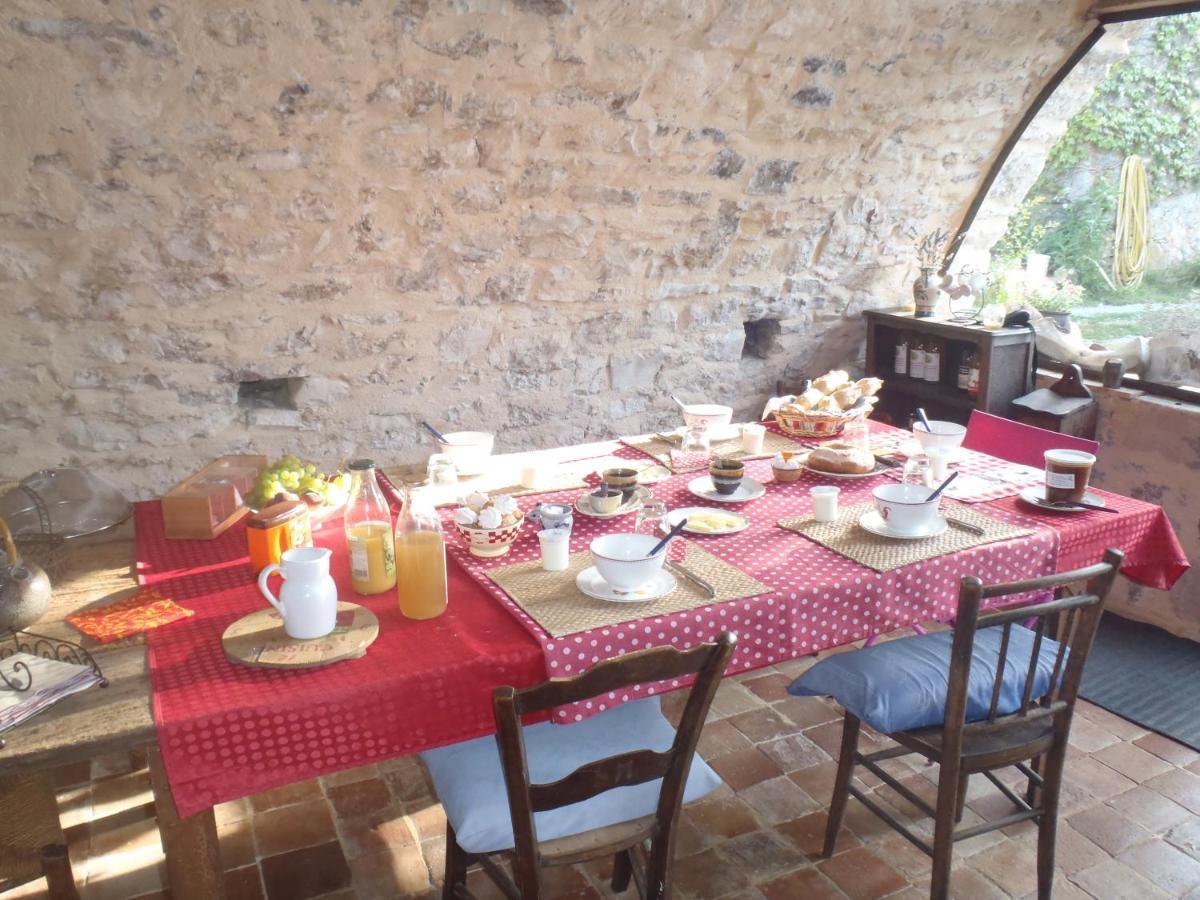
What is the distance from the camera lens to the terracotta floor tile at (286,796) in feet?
7.97

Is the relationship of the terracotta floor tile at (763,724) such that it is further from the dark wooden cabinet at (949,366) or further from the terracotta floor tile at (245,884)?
the dark wooden cabinet at (949,366)

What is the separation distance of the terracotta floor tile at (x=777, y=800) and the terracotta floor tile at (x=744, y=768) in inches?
0.9

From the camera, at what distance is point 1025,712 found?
1.92 meters

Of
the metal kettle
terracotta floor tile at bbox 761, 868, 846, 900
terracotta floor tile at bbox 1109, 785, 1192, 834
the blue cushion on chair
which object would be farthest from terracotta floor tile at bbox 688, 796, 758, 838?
the metal kettle

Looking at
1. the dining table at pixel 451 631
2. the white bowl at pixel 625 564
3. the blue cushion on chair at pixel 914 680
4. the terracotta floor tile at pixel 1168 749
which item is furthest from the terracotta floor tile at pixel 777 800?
the terracotta floor tile at pixel 1168 749

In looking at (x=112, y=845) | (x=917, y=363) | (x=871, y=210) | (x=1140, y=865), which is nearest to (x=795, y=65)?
(x=871, y=210)

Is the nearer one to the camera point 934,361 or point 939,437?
point 939,437

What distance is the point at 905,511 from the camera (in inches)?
81.2

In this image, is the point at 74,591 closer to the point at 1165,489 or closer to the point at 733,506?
the point at 733,506

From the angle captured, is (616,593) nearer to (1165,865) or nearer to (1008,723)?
(1008,723)

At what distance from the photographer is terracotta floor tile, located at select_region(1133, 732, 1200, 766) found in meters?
2.64

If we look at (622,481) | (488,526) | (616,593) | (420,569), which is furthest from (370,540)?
(622,481)

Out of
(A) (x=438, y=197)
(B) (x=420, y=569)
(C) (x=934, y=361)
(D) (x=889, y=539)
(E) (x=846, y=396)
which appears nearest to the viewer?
(B) (x=420, y=569)

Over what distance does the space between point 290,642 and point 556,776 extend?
54cm
